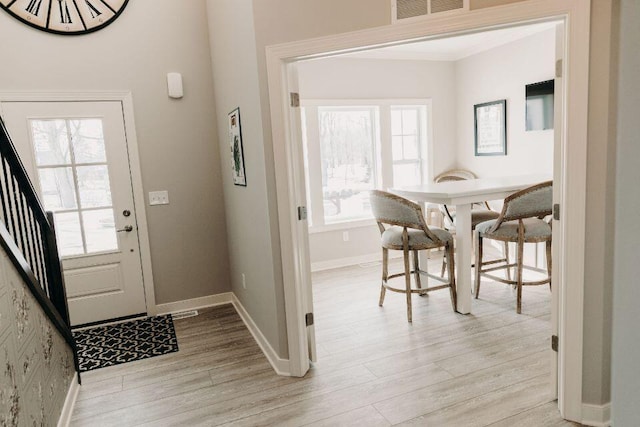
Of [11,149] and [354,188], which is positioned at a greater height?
[11,149]

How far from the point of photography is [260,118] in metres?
2.48

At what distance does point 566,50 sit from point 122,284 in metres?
3.66

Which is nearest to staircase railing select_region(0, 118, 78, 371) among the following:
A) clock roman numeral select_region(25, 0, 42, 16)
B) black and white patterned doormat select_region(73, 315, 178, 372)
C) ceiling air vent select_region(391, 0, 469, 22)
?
black and white patterned doormat select_region(73, 315, 178, 372)

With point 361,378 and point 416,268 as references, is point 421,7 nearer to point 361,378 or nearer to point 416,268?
point 361,378

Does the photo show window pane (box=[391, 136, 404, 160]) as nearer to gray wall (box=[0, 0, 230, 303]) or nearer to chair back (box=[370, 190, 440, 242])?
chair back (box=[370, 190, 440, 242])

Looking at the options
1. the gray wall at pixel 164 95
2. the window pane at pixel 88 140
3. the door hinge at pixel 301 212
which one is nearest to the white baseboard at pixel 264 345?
the gray wall at pixel 164 95

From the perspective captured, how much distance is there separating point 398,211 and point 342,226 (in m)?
1.85

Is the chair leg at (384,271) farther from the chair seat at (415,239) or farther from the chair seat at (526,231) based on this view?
the chair seat at (526,231)

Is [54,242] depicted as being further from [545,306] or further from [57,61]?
[545,306]

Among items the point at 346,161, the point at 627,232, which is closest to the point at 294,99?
the point at 627,232

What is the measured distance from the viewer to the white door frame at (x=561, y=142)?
187 cm

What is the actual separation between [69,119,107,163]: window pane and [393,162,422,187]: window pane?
11.3 feet

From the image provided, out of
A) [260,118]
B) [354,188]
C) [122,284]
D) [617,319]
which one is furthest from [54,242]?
[354,188]

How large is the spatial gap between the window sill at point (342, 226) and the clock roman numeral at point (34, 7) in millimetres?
3240
